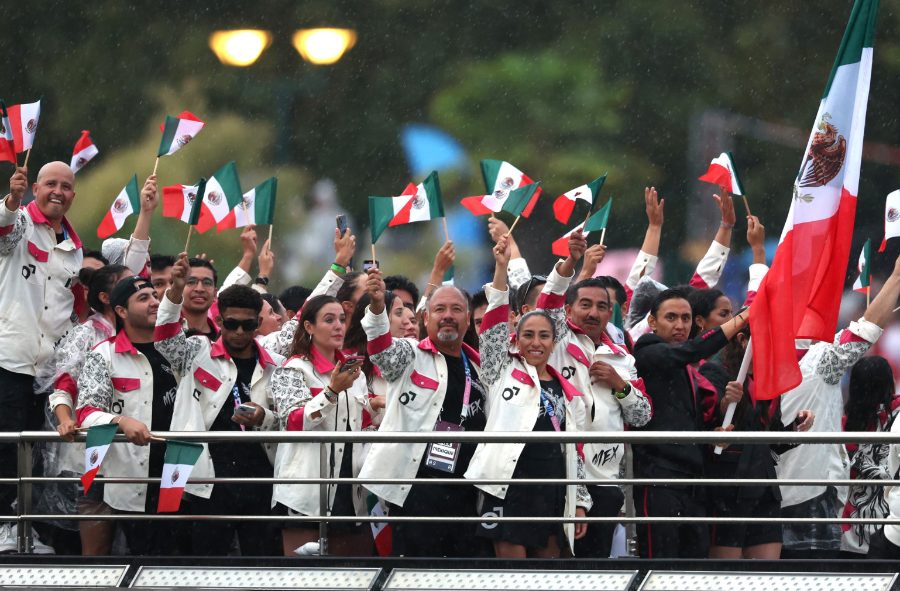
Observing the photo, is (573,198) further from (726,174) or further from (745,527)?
(745,527)

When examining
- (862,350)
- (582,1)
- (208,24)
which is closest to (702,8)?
(582,1)

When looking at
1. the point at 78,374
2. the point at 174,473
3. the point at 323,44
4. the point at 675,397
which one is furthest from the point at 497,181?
the point at 323,44

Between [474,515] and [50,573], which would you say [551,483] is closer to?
[474,515]

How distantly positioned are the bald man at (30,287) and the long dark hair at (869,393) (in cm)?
445

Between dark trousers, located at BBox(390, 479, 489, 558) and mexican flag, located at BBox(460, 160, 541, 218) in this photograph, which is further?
mexican flag, located at BBox(460, 160, 541, 218)

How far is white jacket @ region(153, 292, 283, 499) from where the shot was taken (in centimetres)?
893

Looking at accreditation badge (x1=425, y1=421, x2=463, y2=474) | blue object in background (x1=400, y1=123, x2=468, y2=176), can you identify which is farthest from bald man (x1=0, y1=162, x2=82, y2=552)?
blue object in background (x1=400, y1=123, x2=468, y2=176)

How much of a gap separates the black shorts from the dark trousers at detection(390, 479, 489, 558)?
52.5 inches

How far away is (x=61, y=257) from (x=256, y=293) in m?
1.22

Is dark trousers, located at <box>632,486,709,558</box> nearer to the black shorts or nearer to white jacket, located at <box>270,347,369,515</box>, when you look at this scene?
the black shorts

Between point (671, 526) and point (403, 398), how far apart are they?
5.08 feet

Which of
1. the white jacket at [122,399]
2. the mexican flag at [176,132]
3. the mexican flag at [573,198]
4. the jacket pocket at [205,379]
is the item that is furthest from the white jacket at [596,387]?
the mexican flag at [176,132]

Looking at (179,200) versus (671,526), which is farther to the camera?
(179,200)

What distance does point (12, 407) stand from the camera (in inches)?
372
